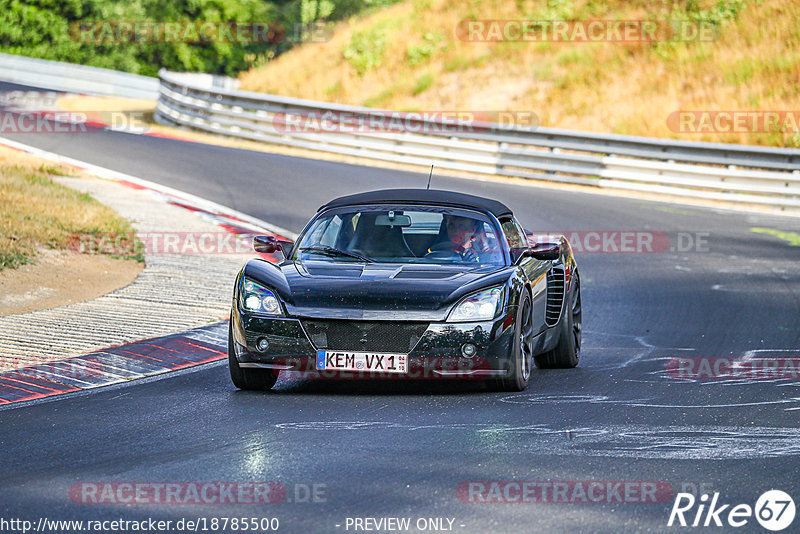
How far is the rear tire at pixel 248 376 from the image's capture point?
328 inches

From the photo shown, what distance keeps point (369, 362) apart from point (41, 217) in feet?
30.3

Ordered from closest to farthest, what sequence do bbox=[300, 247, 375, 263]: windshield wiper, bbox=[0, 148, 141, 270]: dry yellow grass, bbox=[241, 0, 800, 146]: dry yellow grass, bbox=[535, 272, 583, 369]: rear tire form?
bbox=[300, 247, 375, 263]: windshield wiper, bbox=[535, 272, 583, 369]: rear tire, bbox=[0, 148, 141, 270]: dry yellow grass, bbox=[241, 0, 800, 146]: dry yellow grass

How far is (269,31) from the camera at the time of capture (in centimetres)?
6869

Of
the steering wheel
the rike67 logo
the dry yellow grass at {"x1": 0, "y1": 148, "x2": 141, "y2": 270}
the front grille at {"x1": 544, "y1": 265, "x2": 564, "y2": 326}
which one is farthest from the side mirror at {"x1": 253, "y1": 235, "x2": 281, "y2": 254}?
the dry yellow grass at {"x1": 0, "y1": 148, "x2": 141, "y2": 270}

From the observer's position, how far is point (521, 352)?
836 centimetres

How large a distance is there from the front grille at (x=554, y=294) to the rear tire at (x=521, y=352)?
0.99 m

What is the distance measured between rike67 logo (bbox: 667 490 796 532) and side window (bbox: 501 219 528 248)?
13.0 feet

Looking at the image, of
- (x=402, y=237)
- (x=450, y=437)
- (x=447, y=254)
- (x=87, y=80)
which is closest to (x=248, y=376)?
(x=402, y=237)

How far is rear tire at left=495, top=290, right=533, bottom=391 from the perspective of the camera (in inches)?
322

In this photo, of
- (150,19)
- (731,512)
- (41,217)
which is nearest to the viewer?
(731,512)

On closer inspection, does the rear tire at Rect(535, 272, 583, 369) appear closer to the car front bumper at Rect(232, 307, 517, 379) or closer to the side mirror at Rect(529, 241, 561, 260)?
the side mirror at Rect(529, 241, 561, 260)

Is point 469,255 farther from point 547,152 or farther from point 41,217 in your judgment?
point 547,152

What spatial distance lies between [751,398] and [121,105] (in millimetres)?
31730

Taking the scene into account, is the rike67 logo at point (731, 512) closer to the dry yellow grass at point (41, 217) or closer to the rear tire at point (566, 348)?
the rear tire at point (566, 348)
